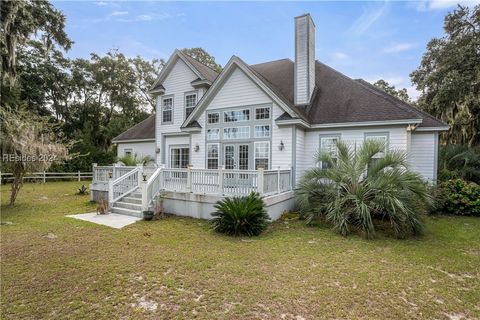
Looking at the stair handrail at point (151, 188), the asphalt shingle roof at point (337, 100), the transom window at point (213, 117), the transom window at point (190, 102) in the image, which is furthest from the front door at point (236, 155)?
the transom window at point (190, 102)

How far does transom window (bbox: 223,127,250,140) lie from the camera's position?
11875 mm

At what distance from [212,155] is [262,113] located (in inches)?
126

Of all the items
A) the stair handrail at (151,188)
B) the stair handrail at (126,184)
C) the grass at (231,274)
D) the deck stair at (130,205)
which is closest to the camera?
the grass at (231,274)

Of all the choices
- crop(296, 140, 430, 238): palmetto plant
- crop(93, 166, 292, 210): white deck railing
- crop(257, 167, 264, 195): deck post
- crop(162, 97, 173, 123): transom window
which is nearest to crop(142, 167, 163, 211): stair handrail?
crop(93, 166, 292, 210): white deck railing

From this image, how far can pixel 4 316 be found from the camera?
10.7ft

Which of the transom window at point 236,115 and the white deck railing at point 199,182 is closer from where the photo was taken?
the white deck railing at point 199,182

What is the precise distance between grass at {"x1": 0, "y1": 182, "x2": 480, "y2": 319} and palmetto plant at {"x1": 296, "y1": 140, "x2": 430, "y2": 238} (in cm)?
56

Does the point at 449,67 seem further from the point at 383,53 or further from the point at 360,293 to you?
the point at 360,293

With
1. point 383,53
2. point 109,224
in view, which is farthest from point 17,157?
point 383,53

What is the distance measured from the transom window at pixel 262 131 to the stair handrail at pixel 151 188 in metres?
4.52

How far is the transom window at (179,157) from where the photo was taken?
14609 mm

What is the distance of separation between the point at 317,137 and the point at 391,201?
539cm

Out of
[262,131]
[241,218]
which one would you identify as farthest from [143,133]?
[241,218]

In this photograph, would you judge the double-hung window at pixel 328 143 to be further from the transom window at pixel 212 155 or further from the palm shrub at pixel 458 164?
the palm shrub at pixel 458 164
